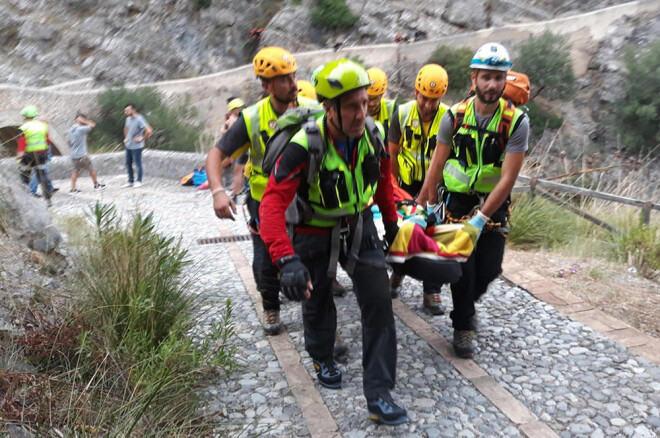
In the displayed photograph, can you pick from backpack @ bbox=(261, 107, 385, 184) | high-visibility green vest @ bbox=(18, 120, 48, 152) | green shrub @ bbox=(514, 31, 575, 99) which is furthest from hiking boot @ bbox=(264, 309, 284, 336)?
green shrub @ bbox=(514, 31, 575, 99)

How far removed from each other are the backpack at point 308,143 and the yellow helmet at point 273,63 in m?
0.84

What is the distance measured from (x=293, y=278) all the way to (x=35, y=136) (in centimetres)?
930

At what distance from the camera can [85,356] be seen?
133 inches

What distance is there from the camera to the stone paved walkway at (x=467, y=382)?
3350mm

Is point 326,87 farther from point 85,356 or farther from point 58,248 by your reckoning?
point 58,248

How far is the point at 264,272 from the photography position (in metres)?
4.54

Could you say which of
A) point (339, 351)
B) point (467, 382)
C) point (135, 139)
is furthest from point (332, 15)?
point (467, 382)

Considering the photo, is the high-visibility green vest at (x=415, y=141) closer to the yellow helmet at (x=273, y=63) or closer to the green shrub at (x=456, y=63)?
the yellow helmet at (x=273, y=63)

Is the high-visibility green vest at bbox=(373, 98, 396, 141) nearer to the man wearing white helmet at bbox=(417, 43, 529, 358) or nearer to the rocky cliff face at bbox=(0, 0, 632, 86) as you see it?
Answer: the man wearing white helmet at bbox=(417, 43, 529, 358)

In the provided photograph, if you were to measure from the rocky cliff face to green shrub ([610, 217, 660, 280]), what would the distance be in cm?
2777

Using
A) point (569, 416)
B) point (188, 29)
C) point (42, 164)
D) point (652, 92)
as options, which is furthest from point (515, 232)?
point (188, 29)

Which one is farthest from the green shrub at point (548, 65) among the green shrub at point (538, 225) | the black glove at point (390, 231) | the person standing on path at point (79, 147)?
the black glove at point (390, 231)

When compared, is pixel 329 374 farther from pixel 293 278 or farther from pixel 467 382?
pixel 293 278

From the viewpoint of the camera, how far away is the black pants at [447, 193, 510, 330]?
4.04 m
